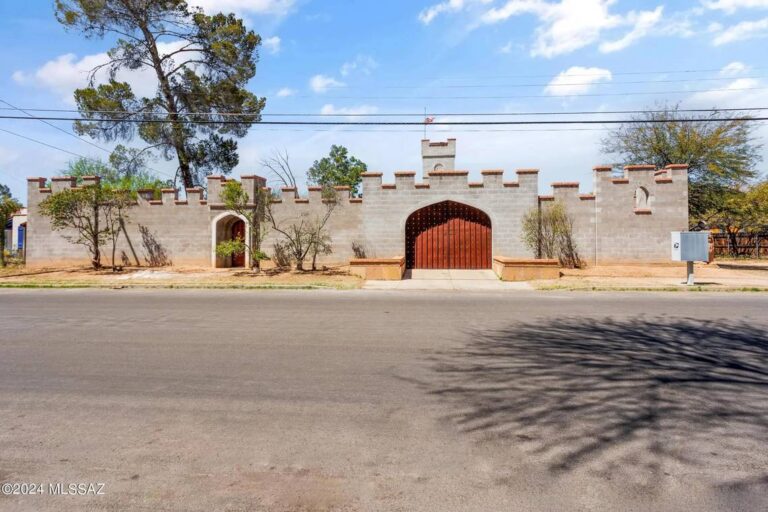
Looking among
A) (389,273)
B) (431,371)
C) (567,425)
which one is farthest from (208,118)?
(567,425)

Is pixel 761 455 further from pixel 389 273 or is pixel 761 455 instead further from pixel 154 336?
pixel 389 273

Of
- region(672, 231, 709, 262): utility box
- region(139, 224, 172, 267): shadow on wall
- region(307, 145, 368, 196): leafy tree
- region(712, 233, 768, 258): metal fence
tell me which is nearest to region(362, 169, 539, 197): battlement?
region(672, 231, 709, 262): utility box

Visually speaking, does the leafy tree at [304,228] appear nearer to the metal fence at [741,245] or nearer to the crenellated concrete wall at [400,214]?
the crenellated concrete wall at [400,214]

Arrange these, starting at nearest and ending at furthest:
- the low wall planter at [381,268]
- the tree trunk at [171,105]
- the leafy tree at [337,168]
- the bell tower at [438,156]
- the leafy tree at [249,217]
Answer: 1. the low wall planter at [381,268]
2. the leafy tree at [249,217]
3. the bell tower at [438,156]
4. the tree trunk at [171,105]
5. the leafy tree at [337,168]

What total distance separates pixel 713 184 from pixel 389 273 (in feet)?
76.6

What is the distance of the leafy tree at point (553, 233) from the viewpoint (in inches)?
755

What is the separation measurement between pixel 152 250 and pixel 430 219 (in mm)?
12633

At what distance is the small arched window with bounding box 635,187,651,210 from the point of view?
19.2 meters

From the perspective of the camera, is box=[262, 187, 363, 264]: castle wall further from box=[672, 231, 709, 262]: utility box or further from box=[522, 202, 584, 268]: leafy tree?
box=[672, 231, 709, 262]: utility box

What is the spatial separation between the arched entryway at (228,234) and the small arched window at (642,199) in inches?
670

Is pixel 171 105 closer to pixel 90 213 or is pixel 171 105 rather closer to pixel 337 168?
pixel 90 213

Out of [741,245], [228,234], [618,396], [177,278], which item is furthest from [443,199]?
[741,245]

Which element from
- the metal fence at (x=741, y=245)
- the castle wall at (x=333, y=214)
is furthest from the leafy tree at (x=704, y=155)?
→ the castle wall at (x=333, y=214)

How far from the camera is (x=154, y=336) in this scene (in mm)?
7578
